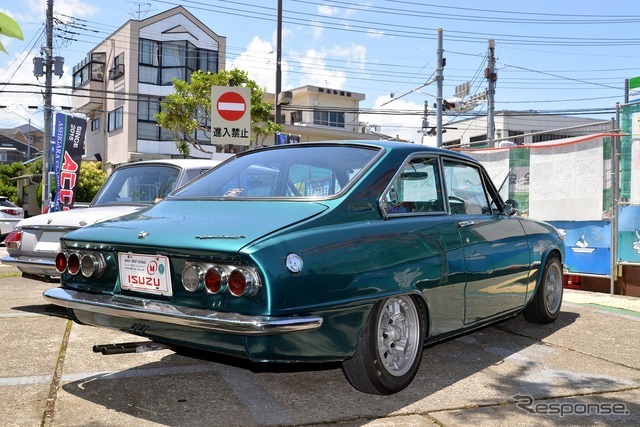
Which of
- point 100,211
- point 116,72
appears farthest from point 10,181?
point 100,211

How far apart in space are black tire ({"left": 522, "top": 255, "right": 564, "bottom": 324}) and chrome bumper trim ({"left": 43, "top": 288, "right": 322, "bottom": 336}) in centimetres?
334

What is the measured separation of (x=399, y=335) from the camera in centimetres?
368

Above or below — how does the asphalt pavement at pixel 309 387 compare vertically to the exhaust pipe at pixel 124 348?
below

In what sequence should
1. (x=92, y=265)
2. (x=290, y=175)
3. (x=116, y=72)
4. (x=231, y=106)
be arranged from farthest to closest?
(x=116, y=72) → (x=231, y=106) → (x=290, y=175) → (x=92, y=265)

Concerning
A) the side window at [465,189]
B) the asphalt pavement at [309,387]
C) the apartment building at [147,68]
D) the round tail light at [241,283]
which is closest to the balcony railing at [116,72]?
the apartment building at [147,68]

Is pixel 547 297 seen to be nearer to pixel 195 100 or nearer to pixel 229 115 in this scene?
pixel 229 115

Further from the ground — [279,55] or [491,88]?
[491,88]

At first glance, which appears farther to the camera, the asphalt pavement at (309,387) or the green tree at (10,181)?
the green tree at (10,181)

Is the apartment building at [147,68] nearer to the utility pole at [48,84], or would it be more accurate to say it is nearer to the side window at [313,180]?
the utility pole at [48,84]

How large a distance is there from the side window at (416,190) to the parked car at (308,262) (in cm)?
1

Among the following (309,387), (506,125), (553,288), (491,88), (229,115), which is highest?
(506,125)

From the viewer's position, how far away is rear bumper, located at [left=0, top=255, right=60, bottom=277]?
5867 mm

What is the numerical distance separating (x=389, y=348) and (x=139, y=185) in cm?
414

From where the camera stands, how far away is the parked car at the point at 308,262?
2941mm
